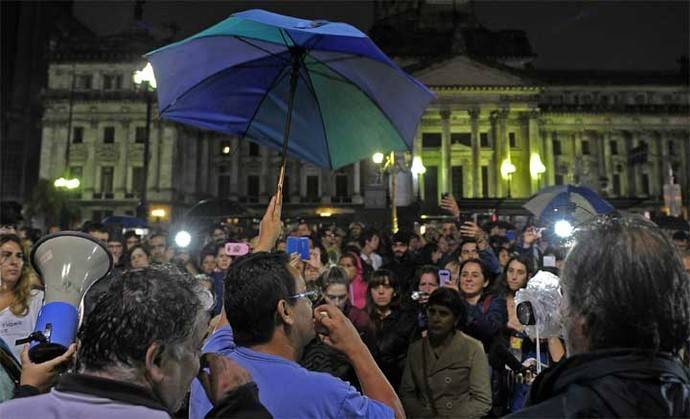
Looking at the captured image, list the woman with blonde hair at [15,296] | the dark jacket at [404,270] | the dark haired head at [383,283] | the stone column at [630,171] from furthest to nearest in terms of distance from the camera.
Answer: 1. the stone column at [630,171]
2. the dark jacket at [404,270]
3. the dark haired head at [383,283]
4. the woman with blonde hair at [15,296]

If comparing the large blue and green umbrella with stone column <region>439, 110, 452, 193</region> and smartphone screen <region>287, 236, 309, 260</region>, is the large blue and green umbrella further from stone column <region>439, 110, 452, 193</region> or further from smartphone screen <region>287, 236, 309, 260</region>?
stone column <region>439, 110, 452, 193</region>

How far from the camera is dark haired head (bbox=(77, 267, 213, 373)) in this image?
1.45 m

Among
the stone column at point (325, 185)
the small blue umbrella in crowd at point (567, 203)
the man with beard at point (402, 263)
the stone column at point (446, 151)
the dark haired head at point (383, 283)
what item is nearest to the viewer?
the dark haired head at point (383, 283)

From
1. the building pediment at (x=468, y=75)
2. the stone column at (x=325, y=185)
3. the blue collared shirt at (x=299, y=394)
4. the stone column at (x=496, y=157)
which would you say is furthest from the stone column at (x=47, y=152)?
the blue collared shirt at (x=299, y=394)

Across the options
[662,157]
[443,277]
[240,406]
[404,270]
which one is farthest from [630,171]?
[240,406]

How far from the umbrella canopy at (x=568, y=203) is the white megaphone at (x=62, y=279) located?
7184 mm

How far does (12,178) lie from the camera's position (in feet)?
164

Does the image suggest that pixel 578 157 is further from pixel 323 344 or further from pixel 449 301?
pixel 323 344

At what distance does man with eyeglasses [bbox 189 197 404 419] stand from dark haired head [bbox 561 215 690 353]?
0.81m

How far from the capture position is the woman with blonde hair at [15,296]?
4.04 m

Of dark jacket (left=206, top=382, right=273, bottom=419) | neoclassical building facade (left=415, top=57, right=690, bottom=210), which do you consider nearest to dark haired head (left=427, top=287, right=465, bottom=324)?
dark jacket (left=206, top=382, right=273, bottom=419)

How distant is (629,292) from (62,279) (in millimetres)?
2227

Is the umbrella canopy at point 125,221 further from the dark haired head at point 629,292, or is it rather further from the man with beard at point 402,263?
the dark haired head at point 629,292

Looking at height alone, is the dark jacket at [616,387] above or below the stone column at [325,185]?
below
